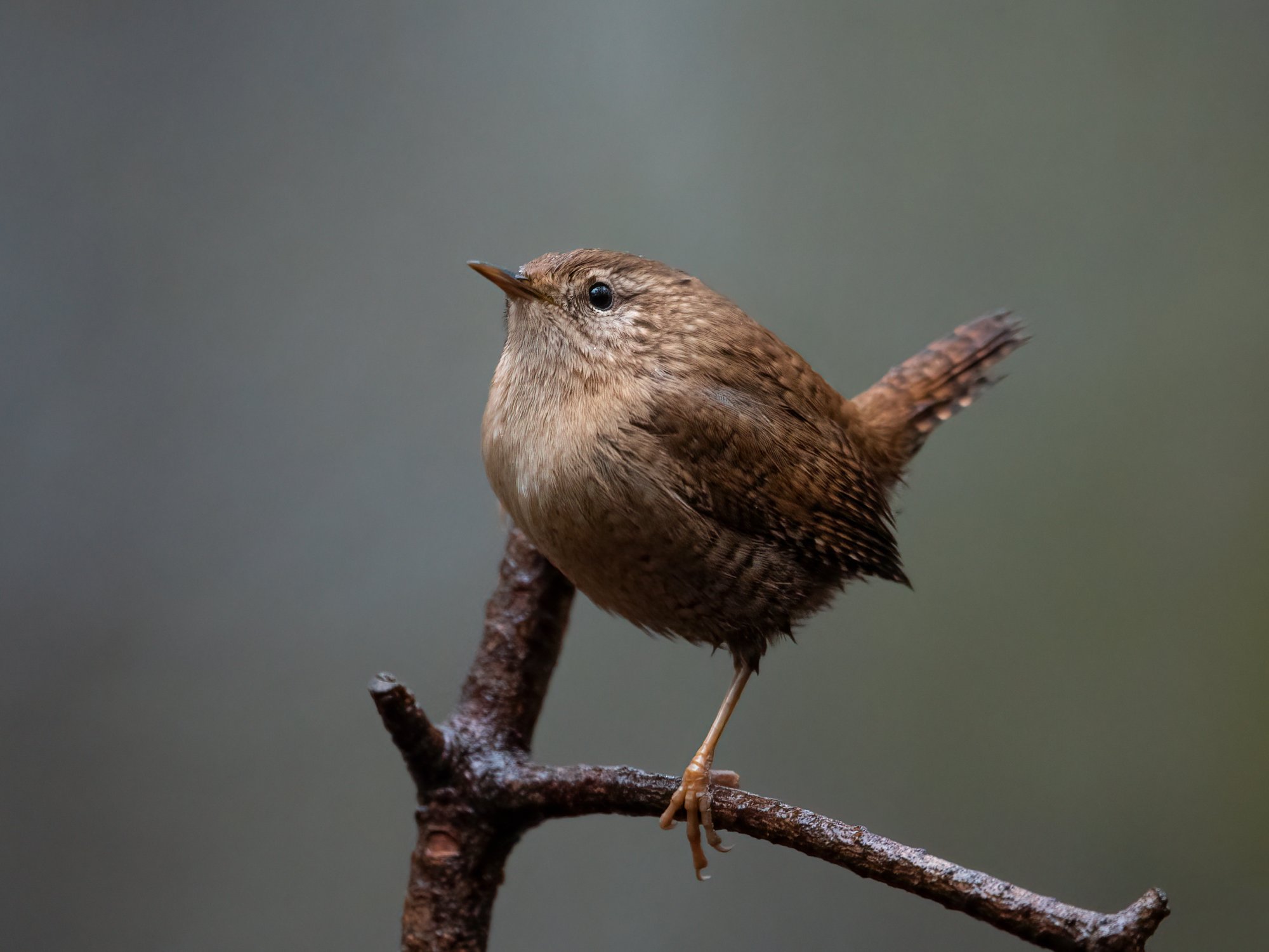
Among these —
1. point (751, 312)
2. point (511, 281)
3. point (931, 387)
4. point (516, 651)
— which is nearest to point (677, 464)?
point (511, 281)

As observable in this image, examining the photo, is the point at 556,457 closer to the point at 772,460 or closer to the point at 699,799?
the point at 772,460

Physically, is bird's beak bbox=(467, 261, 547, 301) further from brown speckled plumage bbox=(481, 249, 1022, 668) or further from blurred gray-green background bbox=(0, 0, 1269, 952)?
blurred gray-green background bbox=(0, 0, 1269, 952)

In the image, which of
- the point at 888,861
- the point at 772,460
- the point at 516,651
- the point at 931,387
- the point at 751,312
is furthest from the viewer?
the point at 751,312

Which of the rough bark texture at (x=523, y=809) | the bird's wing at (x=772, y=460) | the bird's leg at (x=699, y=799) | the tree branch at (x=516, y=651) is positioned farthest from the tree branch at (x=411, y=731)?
the bird's wing at (x=772, y=460)

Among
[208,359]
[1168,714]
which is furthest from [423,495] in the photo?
[1168,714]

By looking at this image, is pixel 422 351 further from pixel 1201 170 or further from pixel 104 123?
pixel 1201 170

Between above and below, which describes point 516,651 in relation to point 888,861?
above
